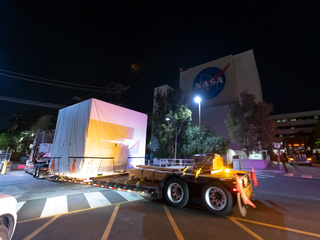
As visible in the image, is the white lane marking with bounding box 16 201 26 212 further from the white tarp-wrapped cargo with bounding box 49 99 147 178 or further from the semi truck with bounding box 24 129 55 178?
the semi truck with bounding box 24 129 55 178

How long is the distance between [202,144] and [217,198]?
1816 centimetres

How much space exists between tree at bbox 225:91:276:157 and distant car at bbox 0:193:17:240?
21.6 meters

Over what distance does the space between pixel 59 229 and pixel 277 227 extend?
527 centimetres

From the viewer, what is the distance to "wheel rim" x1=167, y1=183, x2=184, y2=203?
17.1ft

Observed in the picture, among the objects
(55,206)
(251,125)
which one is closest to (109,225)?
(55,206)

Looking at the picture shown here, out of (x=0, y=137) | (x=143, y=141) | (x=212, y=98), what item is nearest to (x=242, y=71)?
(x=212, y=98)

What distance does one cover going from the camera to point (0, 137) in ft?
119

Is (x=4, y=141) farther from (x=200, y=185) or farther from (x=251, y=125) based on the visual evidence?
(x=251, y=125)

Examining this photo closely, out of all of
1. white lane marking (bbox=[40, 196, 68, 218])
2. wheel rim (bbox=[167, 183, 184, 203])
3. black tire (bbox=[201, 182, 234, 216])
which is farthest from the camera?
wheel rim (bbox=[167, 183, 184, 203])

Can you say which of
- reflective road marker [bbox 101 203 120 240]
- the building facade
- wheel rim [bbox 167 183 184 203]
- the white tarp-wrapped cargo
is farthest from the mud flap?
the building facade

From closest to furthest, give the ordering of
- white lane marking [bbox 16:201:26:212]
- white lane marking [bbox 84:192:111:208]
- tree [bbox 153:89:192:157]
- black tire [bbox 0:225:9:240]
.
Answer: black tire [bbox 0:225:9:240]
white lane marking [bbox 16:201:26:212]
white lane marking [bbox 84:192:111:208]
tree [bbox 153:89:192:157]

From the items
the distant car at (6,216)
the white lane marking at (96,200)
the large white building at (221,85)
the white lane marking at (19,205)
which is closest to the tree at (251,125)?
the large white building at (221,85)

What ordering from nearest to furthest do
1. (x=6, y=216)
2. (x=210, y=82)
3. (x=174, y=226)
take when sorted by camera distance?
(x=6, y=216) → (x=174, y=226) → (x=210, y=82)

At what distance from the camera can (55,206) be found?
5.22 metres
